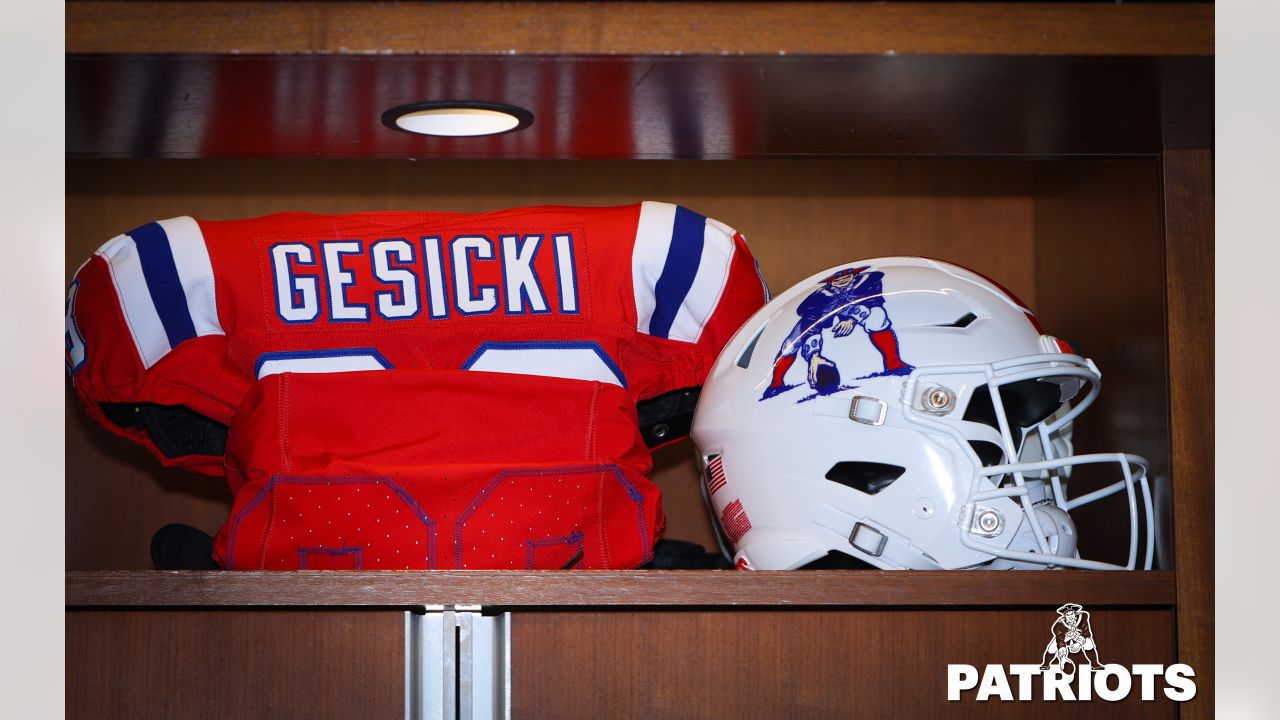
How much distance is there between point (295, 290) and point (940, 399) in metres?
0.51

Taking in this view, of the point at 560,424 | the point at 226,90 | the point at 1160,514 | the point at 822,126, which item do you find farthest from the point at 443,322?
the point at 1160,514

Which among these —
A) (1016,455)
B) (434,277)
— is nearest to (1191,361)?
(1016,455)

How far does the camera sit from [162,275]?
88cm

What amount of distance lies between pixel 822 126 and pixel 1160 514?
1.33 feet

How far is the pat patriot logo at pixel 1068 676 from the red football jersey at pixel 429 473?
0.27 m

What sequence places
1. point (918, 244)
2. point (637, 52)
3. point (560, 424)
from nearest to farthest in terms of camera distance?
point (637, 52), point (560, 424), point (918, 244)

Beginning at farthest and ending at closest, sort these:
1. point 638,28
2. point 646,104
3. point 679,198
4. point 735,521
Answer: point 679,198, point 735,521, point 646,104, point 638,28

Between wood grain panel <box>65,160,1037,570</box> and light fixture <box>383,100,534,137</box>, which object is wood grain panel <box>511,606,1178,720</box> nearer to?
light fixture <box>383,100,534,137</box>

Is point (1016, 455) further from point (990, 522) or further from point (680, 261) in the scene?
point (680, 261)

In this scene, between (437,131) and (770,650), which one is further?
(437,131)

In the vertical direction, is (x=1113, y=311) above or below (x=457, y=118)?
below

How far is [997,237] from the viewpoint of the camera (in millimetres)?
1373

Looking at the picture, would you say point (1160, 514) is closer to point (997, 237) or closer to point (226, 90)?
point (997, 237)

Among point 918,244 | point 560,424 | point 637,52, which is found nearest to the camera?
point 637,52
